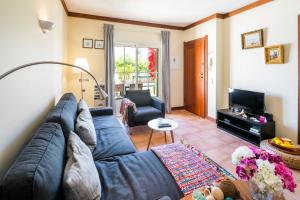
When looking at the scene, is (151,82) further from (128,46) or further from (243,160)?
(243,160)

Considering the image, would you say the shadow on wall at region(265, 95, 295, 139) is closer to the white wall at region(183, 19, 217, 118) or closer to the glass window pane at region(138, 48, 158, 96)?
the white wall at region(183, 19, 217, 118)

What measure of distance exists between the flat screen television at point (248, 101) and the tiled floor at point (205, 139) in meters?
0.58

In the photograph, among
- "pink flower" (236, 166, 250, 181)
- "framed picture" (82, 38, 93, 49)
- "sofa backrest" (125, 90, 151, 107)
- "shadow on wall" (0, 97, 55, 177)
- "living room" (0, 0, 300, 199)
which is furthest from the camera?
"framed picture" (82, 38, 93, 49)

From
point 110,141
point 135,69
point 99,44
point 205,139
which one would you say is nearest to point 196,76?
point 135,69

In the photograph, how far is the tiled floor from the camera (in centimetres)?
270

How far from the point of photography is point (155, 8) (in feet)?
12.6

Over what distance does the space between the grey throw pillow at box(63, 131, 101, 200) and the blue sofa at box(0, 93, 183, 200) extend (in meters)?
0.04

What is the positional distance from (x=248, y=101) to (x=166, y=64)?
2428mm

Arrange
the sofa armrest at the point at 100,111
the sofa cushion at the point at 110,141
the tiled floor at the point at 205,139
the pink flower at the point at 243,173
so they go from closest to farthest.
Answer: the pink flower at the point at 243,173 < the sofa cushion at the point at 110,141 < the tiled floor at the point at 205,139 < the sofa armrest at the point at 100,111

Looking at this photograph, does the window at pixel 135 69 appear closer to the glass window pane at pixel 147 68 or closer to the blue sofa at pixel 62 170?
the glass window pane at pixel 147 68

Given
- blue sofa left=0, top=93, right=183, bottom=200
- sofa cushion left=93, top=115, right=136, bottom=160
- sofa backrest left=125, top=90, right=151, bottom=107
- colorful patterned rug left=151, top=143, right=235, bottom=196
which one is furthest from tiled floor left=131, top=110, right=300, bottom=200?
blue sofa left=0, top=93, right=183, bottom=200

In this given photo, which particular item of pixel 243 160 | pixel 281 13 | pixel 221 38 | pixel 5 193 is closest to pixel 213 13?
pixel 221 38

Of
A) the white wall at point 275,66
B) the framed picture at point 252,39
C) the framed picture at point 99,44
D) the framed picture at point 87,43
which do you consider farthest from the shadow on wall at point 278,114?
the framed picture at point 87,43

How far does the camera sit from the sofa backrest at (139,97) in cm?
408
